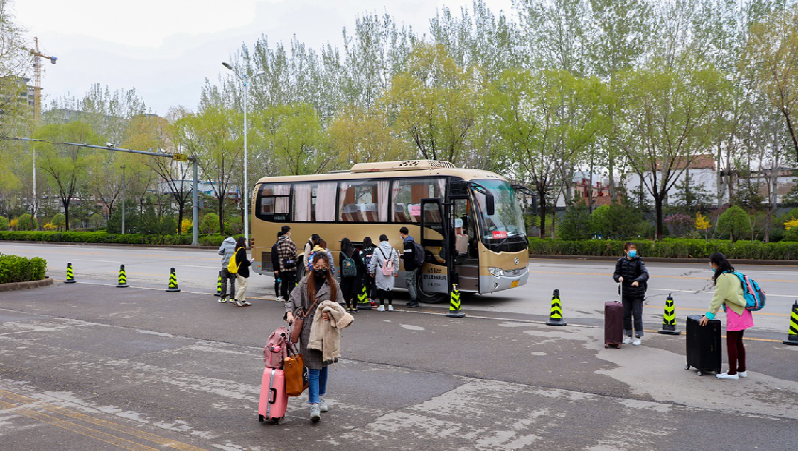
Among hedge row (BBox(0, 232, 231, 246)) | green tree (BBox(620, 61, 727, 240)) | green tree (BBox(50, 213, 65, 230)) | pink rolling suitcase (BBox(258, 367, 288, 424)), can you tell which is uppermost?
green tree (BBox(620, 61, 727, 240))

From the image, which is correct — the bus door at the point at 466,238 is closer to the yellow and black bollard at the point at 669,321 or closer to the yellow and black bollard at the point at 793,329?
the yellow and black bollard at the point at 669,321

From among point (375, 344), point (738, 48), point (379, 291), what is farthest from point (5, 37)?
point (738, 48)

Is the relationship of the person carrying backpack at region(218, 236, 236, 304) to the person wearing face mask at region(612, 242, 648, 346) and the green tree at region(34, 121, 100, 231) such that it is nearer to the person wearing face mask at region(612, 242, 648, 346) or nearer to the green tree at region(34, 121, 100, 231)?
the person wearing face mask at region(612, 242, 648, 346)

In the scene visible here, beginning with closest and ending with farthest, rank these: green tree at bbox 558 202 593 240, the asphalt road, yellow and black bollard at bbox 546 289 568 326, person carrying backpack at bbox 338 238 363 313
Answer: the asphalt road → yellow and black bollard at bbox 546 289 568 326 → person carrying backpack at bbox 338 238 363 313 → green tree at bbox 558 202 593 240

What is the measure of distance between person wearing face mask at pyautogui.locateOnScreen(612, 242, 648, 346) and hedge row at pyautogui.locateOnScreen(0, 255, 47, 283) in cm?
1779

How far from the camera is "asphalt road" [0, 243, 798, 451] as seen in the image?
580 cm

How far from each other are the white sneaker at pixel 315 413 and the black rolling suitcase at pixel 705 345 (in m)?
5.00

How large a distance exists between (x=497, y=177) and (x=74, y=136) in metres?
50.1

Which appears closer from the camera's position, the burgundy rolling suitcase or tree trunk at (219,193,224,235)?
the burgundy rolling suitcase

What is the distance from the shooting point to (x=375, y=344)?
10.1 meters

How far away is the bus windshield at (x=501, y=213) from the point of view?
47.4 ft

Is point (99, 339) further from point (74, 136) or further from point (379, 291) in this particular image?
point (74, 136)

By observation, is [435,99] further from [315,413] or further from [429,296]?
[315,413]

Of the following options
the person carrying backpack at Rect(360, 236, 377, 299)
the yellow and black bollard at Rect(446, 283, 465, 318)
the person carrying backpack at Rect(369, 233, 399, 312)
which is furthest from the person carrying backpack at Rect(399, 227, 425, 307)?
the yellow and black bollard at Rect(446, 283, 465, 318)
